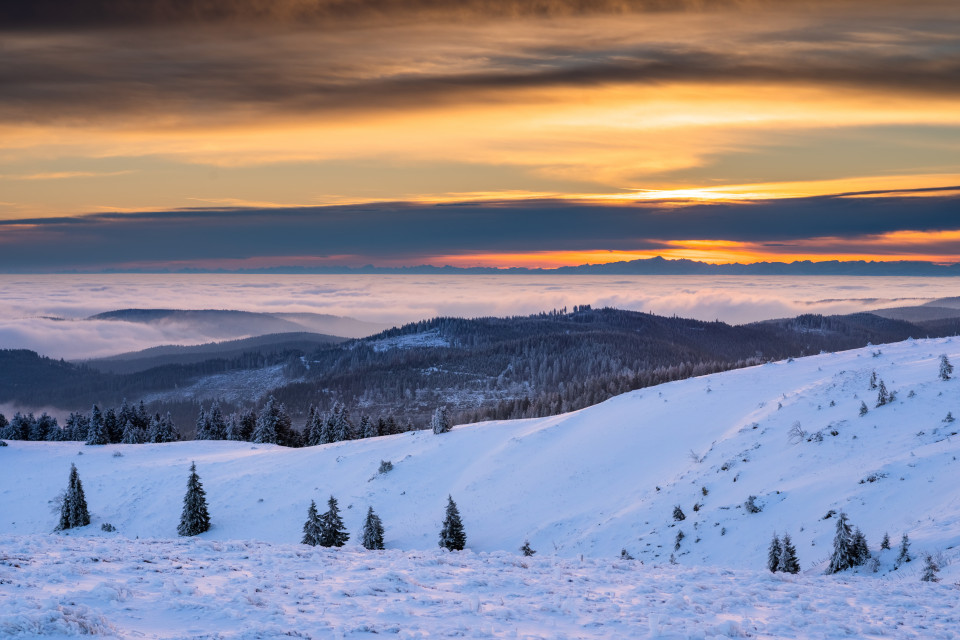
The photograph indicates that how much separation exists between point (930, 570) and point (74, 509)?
2142 inches

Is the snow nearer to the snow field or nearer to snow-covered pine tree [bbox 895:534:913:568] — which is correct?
the snow field

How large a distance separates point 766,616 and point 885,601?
368 cm

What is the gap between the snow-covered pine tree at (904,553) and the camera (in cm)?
2036

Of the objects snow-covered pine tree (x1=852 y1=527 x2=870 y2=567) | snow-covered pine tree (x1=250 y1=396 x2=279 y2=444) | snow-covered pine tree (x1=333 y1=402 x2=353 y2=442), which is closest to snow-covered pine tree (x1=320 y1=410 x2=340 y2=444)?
snow-covered pine tree (x1=333 y1=402 x2=353 y2=442)

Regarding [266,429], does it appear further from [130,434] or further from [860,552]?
[860,552]

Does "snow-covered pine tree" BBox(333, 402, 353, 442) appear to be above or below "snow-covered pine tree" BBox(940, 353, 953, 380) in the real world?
below

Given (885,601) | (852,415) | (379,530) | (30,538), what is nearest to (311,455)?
(379,530)

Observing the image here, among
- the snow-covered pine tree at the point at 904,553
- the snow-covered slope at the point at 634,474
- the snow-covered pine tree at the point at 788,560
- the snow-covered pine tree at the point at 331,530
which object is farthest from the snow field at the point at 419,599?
the snow-covered pine tree at the point at 331,530

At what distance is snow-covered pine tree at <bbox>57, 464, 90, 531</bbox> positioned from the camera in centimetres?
4862

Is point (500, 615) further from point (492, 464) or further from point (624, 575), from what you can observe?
point (492, 464)

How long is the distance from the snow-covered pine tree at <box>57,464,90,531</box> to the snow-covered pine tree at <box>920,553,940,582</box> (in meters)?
53.6

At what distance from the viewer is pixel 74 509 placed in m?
Result: 48.9

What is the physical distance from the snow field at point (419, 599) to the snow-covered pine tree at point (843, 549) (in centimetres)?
295

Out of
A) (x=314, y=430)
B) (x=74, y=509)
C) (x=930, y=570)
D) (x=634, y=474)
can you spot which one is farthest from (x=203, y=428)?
(x=930, y=570)
